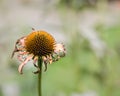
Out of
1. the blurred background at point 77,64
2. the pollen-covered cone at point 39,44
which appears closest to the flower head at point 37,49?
the pollen-covered cone at point 39,44

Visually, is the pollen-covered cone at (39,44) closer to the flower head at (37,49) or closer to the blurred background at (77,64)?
the flower head at (37,49)

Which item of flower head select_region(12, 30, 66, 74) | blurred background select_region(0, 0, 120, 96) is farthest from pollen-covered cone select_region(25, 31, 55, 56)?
blurred background select_region(0, 0, 120, 96)

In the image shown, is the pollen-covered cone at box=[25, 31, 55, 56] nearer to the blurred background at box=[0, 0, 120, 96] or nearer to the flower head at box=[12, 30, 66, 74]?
the flower head at box=[12, 30, 66, 74]

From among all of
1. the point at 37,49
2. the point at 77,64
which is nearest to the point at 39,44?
the point at 37,49

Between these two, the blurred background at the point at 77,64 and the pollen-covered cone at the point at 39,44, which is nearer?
the pollen-covered cone at the point at 39,44

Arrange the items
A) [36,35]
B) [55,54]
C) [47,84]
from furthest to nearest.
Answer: [47,84], [36,35], [55,54]

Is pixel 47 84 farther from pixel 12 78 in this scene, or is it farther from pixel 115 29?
pixel 115 29

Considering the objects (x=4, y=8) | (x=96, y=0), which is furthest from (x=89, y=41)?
(x=4, y=8)
